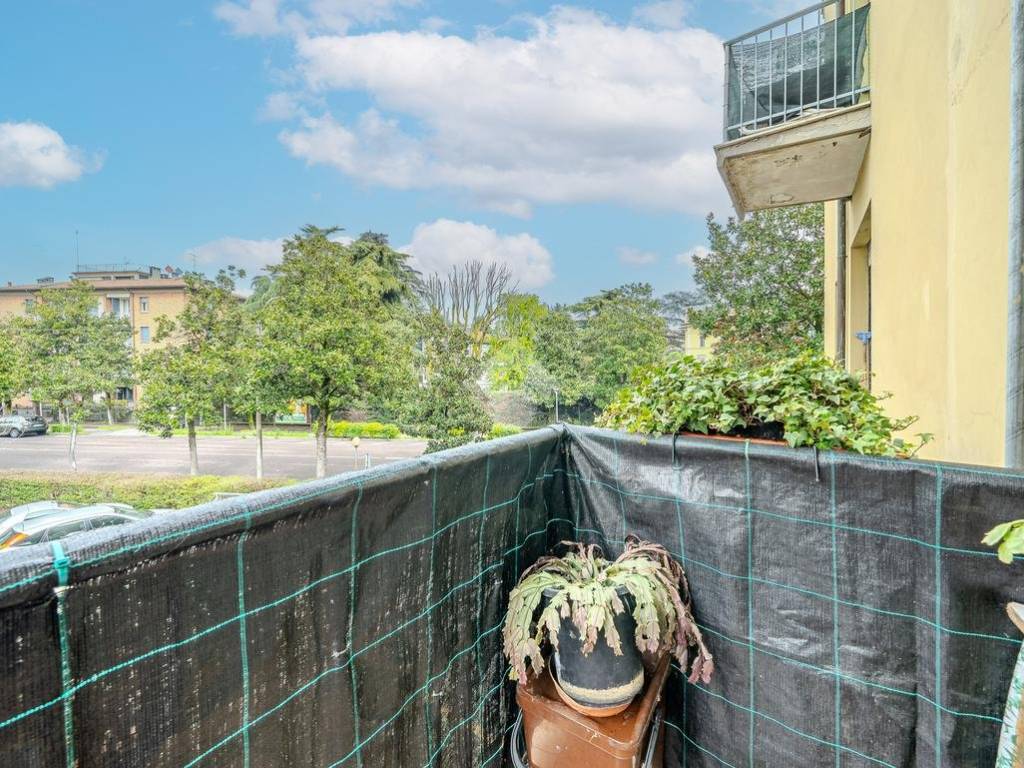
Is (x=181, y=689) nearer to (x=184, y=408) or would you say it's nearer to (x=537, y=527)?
(x=537, y=527)

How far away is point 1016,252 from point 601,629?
4.55ft

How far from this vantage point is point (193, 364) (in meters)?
12.5

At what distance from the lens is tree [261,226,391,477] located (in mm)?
11906

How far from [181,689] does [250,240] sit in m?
49.7

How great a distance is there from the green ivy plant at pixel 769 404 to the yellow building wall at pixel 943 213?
32 centimetres

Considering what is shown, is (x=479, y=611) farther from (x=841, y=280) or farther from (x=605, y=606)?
(x=841, y=280)

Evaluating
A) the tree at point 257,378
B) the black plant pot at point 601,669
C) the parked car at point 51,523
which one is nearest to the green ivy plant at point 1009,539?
the black plant pot at point 601,669

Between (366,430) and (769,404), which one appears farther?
(366,430)

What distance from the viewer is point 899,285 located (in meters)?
2.85

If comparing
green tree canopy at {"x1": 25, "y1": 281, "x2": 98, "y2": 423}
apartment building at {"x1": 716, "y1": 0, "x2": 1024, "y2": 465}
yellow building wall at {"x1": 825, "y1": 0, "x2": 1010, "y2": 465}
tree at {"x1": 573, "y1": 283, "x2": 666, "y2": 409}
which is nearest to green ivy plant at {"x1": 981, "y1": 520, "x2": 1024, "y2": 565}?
apartment building at {"x1": 716, "y1": 0, "x2": 1024, "y2": 465}

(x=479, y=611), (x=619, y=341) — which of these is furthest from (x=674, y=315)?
(x=479, y=611)

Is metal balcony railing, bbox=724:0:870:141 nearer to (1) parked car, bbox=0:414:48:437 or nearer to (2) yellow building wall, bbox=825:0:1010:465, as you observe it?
(2) yellow building wall, bbox=825:0:1010:465

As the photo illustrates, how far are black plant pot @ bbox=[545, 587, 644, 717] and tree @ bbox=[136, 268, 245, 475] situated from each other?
13.4 meters

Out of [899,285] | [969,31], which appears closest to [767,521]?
[969,31]
